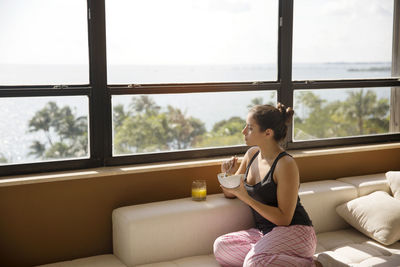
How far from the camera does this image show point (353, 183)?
364 cm

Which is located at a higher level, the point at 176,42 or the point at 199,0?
the point at 199,0

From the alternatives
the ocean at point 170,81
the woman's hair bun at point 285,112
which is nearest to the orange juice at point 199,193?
the ocean at point 170,81

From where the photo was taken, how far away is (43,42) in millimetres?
2971

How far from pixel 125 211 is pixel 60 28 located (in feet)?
3.76

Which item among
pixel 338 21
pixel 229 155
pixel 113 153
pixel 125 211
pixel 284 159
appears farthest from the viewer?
pixel 338 21

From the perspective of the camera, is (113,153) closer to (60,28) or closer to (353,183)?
(60,28)

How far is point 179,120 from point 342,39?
1.55m

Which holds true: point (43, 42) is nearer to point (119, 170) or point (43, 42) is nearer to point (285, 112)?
point (119, 170)

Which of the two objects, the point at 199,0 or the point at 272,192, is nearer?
the point at 272,192

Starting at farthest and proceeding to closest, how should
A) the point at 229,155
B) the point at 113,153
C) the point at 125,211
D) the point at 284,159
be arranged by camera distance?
the point at 229,155
the point at 113,153
the point at 125,211
the point at 284,159

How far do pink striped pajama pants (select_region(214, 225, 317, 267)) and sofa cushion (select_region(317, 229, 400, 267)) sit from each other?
11 cm

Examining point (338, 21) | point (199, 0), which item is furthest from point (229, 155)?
point (338, 21)

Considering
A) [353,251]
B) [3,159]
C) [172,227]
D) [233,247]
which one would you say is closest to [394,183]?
[353,251]

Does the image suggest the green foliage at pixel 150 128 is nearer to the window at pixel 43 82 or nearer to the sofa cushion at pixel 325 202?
the window at pixel 43 82
